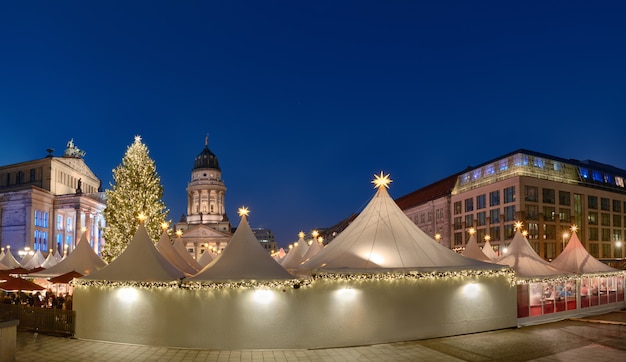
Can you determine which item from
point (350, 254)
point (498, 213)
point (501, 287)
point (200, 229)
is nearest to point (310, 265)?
point (350, 254)

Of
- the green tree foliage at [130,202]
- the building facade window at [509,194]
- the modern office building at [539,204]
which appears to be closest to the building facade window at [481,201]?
the modern office building at [539,204]

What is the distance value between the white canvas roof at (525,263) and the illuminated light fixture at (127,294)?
1730cm

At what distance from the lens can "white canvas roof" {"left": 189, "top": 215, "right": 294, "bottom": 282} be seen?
18.5 m

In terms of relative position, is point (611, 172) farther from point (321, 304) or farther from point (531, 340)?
point (321, 304)

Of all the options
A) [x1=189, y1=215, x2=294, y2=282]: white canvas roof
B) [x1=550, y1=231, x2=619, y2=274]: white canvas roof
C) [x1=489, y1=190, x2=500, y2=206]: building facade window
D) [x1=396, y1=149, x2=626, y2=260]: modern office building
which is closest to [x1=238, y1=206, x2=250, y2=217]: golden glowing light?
[x1=189, y1=215, x2=294, y2=282]: white canvas roof

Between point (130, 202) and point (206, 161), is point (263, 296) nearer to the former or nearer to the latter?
point (130, 202)

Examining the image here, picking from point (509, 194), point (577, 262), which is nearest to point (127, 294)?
point (577, 262)

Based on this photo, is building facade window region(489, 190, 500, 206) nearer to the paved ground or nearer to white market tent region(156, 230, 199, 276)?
the paved ground

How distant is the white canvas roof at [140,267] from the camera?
63.8 feet

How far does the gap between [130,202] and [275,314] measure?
24.8 meters

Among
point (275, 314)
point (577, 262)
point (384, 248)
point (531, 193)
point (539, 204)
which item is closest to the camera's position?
point (275, 314)

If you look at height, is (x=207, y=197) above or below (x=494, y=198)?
above

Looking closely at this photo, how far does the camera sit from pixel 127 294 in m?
19.4

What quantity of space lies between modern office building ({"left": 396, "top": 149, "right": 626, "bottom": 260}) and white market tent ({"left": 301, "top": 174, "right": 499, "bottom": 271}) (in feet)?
154
